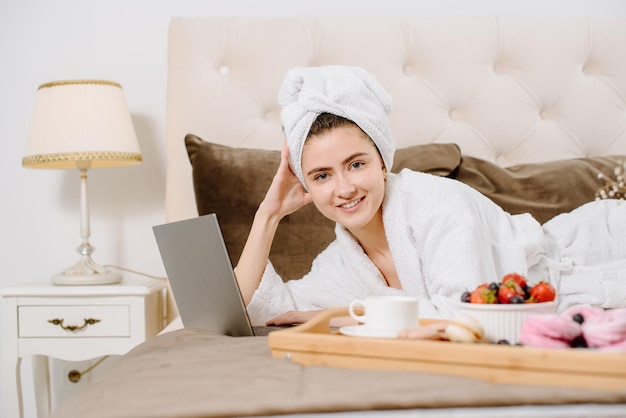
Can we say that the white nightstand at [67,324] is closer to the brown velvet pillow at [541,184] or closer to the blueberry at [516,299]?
the brown velvet pillow at [541,184]

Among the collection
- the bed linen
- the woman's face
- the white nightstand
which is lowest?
the white nightstand

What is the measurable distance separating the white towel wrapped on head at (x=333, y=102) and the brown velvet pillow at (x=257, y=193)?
31 cm

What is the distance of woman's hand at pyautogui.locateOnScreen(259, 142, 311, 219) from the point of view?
1.81 m

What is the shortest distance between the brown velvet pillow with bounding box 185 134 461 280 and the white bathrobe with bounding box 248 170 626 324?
76mm

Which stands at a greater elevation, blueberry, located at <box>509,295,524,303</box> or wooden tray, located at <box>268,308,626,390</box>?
blueberry, located at <box>509,295,524,303</box>

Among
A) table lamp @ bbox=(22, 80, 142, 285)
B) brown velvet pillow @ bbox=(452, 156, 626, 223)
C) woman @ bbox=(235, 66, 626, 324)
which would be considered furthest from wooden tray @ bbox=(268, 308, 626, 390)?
table lamp @ bbox=(22, 80, 142, 285)

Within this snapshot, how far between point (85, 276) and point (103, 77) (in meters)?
0.75

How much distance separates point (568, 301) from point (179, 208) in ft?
3.96

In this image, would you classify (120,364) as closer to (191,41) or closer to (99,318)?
(99,318)

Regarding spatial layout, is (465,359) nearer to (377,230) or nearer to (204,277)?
(204,277)

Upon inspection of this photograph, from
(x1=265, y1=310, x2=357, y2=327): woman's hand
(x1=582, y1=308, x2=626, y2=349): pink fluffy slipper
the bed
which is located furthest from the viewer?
the bed

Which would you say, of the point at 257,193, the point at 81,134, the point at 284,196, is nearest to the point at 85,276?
the point at 81,134

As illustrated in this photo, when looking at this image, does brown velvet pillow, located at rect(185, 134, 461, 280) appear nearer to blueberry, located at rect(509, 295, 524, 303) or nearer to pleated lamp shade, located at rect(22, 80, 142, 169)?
pleated lamp shade, located at rect(22, 80, 142, 169)

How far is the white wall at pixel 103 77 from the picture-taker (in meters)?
2.56
